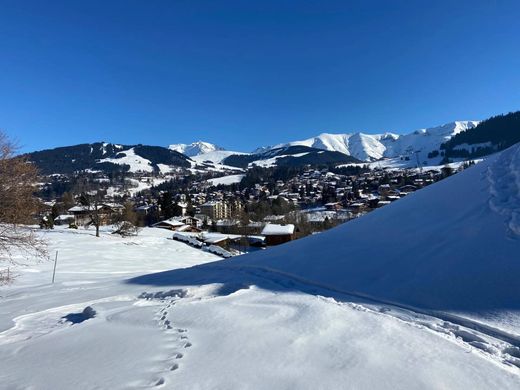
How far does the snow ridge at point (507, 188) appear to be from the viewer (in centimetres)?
839

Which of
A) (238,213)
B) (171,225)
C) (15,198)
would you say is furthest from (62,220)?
(15,198)

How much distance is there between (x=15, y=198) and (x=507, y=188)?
15.3m

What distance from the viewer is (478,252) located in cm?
735

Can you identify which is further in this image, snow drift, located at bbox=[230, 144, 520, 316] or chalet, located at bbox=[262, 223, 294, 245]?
chalet, located at bbox=[262, 223, 294, 245]

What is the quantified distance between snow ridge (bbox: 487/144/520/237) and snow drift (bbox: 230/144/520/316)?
20 mm

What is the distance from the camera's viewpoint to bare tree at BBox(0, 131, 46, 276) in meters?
12.6

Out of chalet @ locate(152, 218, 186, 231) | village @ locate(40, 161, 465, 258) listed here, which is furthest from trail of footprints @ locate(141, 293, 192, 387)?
chalet @ locate(152, 218, 186, 231)

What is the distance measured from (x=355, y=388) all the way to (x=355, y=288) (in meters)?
4.15

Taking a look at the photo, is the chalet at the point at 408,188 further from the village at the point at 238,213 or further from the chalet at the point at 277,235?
the chalet at the point at 277,235

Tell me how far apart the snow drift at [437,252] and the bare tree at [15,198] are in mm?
7732

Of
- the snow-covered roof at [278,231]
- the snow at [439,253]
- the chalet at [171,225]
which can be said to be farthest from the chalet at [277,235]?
the snow at [439,253]

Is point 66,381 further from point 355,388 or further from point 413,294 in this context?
point 413,294

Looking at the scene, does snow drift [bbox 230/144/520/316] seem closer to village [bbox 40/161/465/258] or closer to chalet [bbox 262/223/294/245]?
village [bbox 40/161/465/258]

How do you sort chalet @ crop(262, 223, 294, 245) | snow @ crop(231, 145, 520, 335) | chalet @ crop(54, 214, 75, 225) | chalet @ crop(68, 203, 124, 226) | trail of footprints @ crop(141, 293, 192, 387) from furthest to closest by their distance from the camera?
chalet @ crop(54, 214, 75, 225), chalet @ crop(262, 223, 294, 245), chalet @ crop(68, 203, 124, 226), snow @ crop(231, 145, 520, 335), trail of footprints @ crop(141, 293, 192, 387)
